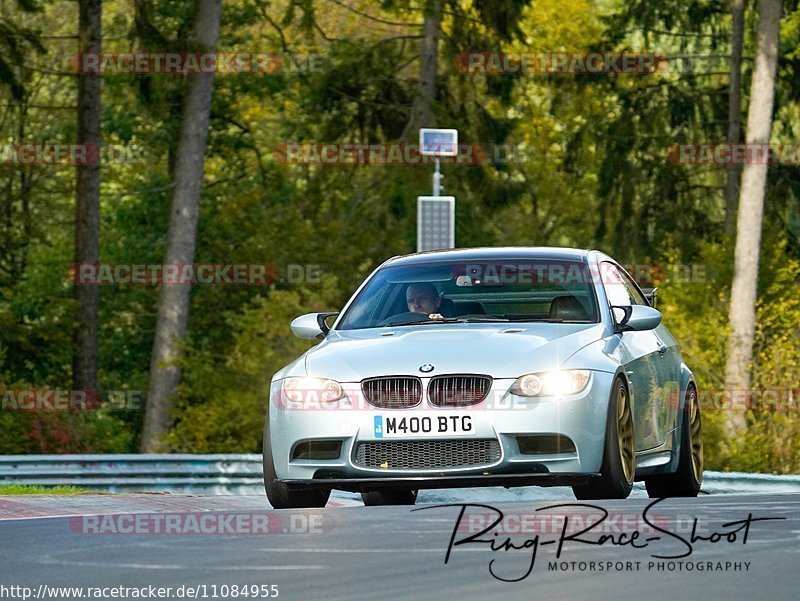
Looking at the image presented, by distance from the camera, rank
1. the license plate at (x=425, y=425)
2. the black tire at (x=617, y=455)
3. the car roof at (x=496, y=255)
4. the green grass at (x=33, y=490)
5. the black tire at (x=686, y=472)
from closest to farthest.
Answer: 1. the license plate at (x=425, y=425)
2. the black tire at (x=617, y=455)
3. the car roof at (x=496, y=255)
4. the black tire at (x=686, y=472)
5. the green grass at (x=33, y=490)

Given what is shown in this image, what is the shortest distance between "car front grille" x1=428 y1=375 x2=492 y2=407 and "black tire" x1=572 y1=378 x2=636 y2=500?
2.51 feet

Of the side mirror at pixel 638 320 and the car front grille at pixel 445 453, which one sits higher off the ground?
the side mirror at pixel 638 320

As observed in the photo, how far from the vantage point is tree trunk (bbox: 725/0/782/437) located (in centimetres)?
3506

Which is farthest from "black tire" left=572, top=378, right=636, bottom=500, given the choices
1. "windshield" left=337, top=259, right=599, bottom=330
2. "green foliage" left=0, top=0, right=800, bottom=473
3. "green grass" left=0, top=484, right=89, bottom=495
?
"green foliage" left=0, top=0, right=800, bottom=473

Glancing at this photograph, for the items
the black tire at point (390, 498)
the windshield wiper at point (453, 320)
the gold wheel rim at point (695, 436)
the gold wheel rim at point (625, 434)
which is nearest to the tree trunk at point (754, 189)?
the gold wheel rim at point (695, 436)

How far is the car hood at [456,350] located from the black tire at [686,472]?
169 centimetres

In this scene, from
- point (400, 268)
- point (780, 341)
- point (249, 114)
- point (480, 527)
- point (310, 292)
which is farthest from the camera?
point (249, 114)

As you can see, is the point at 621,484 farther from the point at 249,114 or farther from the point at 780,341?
the point at 249,114

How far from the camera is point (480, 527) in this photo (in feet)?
36.2

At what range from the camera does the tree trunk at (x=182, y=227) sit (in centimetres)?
3609

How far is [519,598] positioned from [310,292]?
28776mm

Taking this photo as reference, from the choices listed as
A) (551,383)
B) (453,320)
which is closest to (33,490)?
(453,320)

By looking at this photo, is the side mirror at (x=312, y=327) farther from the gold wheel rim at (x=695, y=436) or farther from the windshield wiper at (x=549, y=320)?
the gold wheel rim at (x=695, y=436)

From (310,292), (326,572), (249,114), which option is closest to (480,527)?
(326,572)
